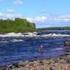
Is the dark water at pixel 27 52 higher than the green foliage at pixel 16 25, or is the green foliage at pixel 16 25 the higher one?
the green foliage at pixel 16 25

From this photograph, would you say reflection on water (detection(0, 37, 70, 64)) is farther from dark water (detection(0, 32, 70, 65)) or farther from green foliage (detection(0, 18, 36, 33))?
green foliage (detection(0, 18, 36, 33))

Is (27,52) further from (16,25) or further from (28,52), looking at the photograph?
(16,25)

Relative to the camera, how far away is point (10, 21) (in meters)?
169

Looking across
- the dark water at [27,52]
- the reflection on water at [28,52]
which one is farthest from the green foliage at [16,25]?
the reflection on water at [28,52]

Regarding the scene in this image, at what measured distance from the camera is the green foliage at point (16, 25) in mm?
161125

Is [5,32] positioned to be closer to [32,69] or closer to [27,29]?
[27,29]

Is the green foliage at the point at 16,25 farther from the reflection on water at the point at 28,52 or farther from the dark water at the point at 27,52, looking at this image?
the reflection on water at the point at 28,52

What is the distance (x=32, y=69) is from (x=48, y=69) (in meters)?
1.12

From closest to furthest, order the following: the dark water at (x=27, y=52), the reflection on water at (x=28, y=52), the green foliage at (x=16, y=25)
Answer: the dark water at (x=27, y=52) → the reflection on water at (x=28, y=52) → the green foliage at (x=16, y=25)

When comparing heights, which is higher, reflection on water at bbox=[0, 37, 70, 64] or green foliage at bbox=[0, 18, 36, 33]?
green foliage at bbox=[0, 18, 36, 33]

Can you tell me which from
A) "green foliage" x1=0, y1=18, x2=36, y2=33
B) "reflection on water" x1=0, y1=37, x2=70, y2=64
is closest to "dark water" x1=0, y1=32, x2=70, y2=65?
"reflection on water" x1=0, y1=37, x2=70, y2=64

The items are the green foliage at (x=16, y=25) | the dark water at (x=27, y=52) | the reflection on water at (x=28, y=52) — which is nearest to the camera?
the dark water at (x=27, y=52)

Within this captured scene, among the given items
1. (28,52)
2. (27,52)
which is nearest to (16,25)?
(27,52)

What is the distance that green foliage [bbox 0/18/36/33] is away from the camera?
161125 millimetres
